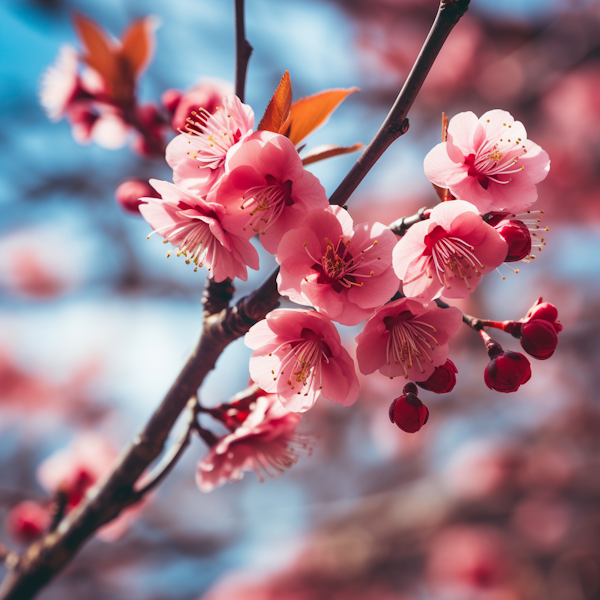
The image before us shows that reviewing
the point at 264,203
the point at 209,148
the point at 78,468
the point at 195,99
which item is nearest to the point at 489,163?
the point at 264,203

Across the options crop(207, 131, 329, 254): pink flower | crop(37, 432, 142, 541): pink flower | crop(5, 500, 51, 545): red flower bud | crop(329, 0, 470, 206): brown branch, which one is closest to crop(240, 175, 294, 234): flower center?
crop(207, 131, 329, 254): pink flower

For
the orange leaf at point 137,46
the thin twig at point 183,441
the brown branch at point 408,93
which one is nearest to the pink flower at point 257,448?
the thin twig at point 183,441

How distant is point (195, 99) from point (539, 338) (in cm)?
81

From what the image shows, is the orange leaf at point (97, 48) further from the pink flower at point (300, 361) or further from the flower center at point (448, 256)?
the flower center at point (448, 256)

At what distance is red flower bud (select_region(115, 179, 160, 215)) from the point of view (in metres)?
0.96

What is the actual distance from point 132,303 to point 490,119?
3938mm

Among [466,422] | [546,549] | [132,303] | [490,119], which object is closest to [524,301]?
[466,422]

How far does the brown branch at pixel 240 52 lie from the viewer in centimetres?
82

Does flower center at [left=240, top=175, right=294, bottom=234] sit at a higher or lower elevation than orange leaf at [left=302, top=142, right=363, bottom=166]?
lower

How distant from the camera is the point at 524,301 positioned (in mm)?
4891

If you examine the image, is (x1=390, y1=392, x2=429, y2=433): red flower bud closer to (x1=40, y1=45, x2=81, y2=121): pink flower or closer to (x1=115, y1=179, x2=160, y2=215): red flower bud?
(x1=115, y1=179, x2=160, y2=215): red flower bud

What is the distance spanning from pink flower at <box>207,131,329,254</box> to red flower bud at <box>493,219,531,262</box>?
0.87ft

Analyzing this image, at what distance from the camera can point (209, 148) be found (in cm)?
80

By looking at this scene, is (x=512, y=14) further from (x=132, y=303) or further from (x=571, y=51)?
(x=132, y=303)
